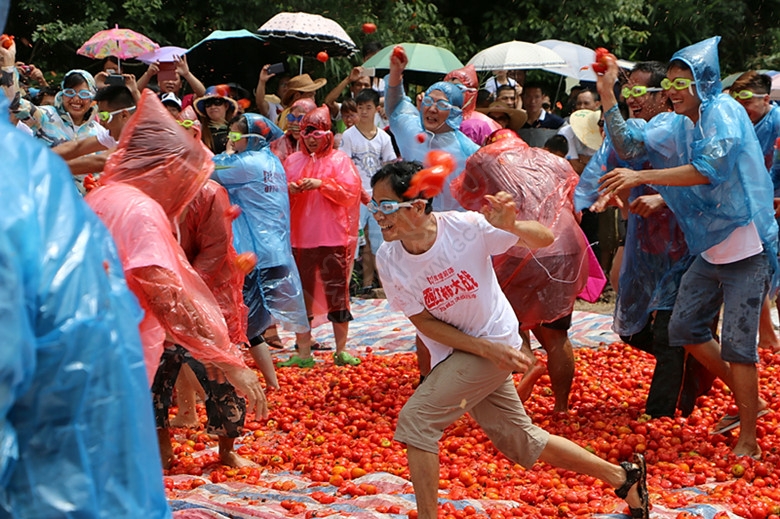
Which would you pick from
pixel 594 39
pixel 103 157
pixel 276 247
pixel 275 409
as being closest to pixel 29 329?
pixel 103 157

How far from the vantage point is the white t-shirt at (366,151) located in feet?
34.8

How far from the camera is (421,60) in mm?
12375

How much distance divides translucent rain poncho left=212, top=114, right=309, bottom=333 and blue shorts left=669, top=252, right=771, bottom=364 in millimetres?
3287

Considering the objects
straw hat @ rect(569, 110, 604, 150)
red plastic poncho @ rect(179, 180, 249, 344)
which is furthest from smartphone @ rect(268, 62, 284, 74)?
red plastic poncho @ rect(179, 180, 249, 344)

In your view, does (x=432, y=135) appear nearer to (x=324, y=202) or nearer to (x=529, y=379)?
(x=324, y=202)

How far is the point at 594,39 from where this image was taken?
16.1m

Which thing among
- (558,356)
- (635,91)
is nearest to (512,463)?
(558,356)

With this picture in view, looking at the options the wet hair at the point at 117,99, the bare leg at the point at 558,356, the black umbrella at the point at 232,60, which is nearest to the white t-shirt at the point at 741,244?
the bare leg at the point at 558,356

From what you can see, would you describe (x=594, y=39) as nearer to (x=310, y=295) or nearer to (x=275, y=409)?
(x=310, y=295)

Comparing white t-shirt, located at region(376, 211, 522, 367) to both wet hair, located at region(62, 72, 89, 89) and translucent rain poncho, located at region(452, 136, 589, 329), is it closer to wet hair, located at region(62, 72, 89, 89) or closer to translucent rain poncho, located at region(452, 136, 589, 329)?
translucent rain poncho, located at region(452, 136, 589, 329)

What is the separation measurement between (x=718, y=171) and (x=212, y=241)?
2878 mm

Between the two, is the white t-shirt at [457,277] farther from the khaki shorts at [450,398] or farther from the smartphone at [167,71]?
the smartphone at [167,71]

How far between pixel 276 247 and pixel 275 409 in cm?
135

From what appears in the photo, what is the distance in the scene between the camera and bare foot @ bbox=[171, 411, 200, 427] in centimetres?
680
